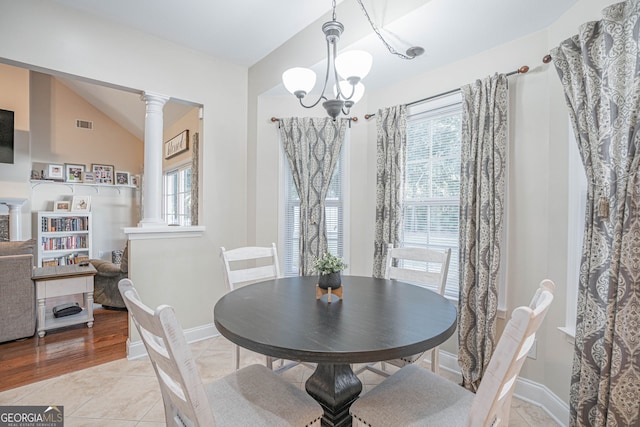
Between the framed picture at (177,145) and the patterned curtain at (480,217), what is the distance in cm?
373

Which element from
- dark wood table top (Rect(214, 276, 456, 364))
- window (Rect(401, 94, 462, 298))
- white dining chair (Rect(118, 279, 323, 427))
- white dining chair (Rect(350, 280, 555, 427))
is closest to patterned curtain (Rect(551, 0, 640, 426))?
white dining chair (Rect(350, 280, 555, 427))

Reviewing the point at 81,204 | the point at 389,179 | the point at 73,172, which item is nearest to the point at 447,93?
the point at 389,179

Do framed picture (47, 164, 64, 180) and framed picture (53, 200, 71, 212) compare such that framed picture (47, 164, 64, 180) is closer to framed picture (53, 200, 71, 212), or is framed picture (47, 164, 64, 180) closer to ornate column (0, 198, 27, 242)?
framed picture (53, 200, 71, 212)

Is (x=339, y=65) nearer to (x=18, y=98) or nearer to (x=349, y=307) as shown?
(x=349, y=307)

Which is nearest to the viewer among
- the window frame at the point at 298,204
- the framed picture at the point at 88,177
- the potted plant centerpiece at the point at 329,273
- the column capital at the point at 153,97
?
the potted plant centerpiece at the point at 329,273

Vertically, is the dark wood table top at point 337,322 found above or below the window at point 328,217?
below

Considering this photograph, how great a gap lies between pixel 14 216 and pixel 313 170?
16.8ft

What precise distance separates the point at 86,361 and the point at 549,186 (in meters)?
3.80

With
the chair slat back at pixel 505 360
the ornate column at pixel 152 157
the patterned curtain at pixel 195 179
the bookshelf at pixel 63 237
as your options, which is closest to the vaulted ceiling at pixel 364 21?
the ornate column at pixel 152 157

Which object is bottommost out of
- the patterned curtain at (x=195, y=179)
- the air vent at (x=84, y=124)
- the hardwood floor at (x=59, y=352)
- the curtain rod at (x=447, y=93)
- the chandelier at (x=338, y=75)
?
the hardwood floor at (x=59, y=352)

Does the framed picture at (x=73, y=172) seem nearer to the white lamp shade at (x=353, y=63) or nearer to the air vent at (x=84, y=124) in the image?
the air vent at (x=84, y=124)

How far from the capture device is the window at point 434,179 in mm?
2465

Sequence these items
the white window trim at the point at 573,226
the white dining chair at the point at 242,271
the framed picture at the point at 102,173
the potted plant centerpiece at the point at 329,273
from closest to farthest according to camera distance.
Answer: the potted plant centerpiece at the point at 329,273, the white window trim at the point at 573,226, the white dining chair at the point at 242,271, the framed picture at the point at 102,173

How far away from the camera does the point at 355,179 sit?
3096 mm
